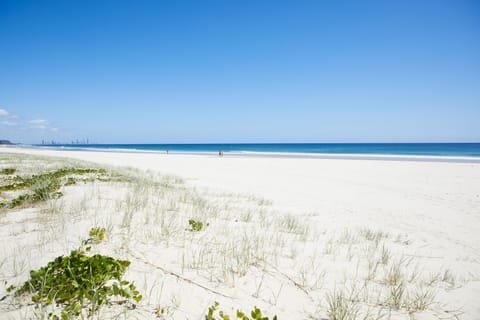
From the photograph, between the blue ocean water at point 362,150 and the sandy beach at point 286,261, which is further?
the blue ocean water at point 362,150

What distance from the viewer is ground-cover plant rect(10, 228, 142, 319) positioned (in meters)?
2.03

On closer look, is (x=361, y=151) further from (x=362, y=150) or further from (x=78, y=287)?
(x=78, y=287)

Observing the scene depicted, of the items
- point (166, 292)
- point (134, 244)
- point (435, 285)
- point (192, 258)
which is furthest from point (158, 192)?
point (435, 285)

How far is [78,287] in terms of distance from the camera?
2178mm

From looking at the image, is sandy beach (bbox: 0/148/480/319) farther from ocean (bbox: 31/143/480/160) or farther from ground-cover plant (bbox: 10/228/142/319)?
ocean (bbox: 31/143/480/160)

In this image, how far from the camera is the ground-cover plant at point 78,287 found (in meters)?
2.03

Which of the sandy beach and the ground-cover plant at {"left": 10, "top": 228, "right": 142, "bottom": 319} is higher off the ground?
the ground-cover plant at {"left": 10, "top": 228, "right": 142, "bottom": 319}

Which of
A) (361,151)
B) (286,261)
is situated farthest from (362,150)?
(286,261)

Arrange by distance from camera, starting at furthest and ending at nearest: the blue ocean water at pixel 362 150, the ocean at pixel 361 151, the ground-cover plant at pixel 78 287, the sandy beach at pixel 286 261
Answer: the blue ocean water at pixel 362 150
the ocean at pixel 361 151
the sandy beach at pixel 286 261
the ground-cover plant at pixel 78 287

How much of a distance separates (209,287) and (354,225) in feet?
16.5

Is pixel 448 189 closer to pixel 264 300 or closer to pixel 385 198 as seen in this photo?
pixel 385 198

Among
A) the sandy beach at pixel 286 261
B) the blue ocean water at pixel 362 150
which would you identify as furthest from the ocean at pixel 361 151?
the sandy beach at pixel 286 261

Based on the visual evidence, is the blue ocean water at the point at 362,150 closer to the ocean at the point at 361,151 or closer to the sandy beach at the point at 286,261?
the ocean at the point at 361,151

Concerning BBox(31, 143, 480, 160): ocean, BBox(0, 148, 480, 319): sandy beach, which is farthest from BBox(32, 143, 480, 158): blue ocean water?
BBox(0, 148, 480, 319): sandy beach
